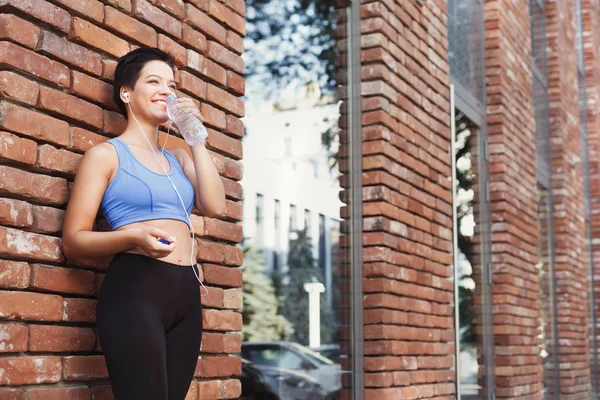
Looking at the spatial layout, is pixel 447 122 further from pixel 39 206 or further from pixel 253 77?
pixel 39 206

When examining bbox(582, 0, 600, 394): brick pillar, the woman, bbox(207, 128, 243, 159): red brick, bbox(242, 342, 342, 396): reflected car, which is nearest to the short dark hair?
the woman

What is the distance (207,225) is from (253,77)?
2.25 meters

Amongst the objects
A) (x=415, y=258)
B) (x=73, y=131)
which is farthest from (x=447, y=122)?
(x=73, y=131)

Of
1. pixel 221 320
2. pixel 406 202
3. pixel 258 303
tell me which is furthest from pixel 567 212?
pixel 221 320

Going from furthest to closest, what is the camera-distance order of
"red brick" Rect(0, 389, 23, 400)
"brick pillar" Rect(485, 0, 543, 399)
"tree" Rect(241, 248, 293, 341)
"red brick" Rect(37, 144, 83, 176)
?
1. "brick pillar" Rect(485, 0, 543, 399)
2. "tree" Rect(241, 248, 293, 341)
3. "red brick" Rect(37, 144, 83, 176)
4. "red brick" Rect(0, 389, 23, 400)

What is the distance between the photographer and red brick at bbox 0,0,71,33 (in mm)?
2342

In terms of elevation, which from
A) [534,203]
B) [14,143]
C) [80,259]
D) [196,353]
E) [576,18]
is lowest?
[196,353]

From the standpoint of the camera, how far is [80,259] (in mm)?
2479

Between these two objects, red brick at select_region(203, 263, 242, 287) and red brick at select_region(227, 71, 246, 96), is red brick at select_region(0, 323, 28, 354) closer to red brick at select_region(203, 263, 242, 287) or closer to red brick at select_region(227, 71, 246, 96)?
red brick at select_region(203, 263, 242, 287)

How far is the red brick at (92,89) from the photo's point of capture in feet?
8.31

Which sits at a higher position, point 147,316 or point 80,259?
point 80,259

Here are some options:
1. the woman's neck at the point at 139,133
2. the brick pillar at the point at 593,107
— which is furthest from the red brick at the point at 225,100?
the brick pillar at the point at 593,107

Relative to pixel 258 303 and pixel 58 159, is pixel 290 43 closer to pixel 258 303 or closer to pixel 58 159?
pixel 258 303

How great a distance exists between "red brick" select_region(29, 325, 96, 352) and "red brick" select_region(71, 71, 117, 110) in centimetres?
66
